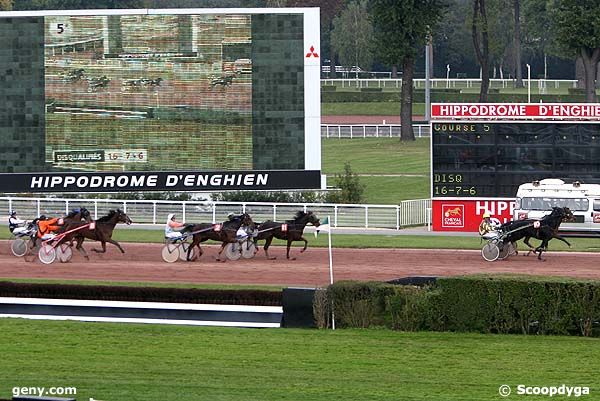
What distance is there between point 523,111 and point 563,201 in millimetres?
2629

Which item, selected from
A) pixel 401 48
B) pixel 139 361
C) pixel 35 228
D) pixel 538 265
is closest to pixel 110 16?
pixel 35 228

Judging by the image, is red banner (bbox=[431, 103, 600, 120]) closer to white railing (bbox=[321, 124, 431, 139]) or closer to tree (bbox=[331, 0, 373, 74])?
white railing (bbox=[321, 124, 431, 139])

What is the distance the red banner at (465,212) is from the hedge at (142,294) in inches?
537

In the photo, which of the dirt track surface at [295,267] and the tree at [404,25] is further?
the tree at [404,25]

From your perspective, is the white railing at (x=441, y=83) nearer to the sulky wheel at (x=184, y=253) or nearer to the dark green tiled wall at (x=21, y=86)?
the dark green tiled wall at (x=21, y=86)

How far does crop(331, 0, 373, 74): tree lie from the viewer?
8794cm

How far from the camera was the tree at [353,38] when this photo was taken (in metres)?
87.9

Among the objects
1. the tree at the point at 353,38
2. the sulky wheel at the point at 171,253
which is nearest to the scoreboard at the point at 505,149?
the sulky wheel at the point at 171,253

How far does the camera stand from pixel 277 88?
31.8m

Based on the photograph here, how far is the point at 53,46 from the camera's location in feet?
104

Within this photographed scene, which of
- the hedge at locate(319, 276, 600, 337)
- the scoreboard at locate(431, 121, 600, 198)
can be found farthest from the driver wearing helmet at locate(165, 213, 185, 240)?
the hedge at locate(319, 276, 600, 337)

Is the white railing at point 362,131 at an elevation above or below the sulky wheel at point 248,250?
above

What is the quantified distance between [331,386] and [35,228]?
13672 mm

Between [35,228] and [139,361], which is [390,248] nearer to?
[35,228]
